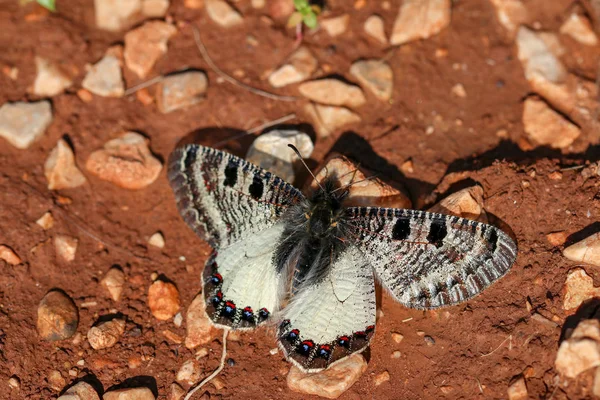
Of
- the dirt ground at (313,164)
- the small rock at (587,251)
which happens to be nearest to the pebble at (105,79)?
the dirt ground at (313,164)

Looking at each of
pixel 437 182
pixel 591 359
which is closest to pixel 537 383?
pixel 591 359

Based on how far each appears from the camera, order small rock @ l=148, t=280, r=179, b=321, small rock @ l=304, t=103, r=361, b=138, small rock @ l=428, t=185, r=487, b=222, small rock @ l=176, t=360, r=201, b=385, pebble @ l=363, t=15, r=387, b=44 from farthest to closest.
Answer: pebble @ l=363, t=15, r=387, b=44, small rock @ l=304, t=103, r=361, b=138, small rock @ l=148, t=280, r=179, b=321, small rock @ l=428, t=185, r=487, b=222, small rock @ l=176, t=360, r=201, b=385

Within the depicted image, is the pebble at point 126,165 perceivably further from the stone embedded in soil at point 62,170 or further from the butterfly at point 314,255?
the butterfly at point 314,255

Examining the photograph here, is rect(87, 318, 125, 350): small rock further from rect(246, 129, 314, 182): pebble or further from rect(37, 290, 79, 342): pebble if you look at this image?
rect(246, 129, 314, 182): pebble

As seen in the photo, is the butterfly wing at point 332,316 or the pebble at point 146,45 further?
the pebble at point 146,45

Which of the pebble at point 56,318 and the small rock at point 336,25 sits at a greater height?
the small rock at point 336,25

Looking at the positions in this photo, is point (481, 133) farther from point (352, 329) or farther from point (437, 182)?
point (352, 329)

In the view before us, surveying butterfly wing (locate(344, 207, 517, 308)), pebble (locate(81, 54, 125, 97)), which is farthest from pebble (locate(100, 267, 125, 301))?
butterfly wing (locate(344, 207, 517, 308))
